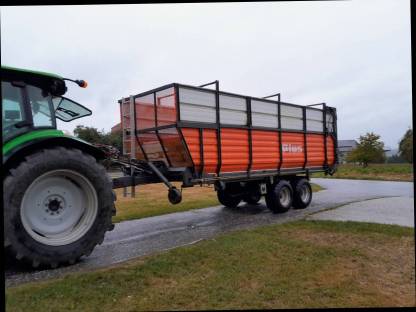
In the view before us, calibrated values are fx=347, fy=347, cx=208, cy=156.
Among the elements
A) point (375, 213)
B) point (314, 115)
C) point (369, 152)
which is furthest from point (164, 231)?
point (369, 152)

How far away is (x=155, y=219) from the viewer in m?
8.40

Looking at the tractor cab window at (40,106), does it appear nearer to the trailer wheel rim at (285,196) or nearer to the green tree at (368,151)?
the trailer wheel rim at (285,196)

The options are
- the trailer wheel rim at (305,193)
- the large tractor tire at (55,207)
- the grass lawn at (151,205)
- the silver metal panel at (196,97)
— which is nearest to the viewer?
the large tractor tire at (55,207)

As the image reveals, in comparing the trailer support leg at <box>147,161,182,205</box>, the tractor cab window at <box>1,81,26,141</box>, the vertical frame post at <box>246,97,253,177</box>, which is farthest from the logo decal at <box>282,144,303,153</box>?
the tractor cab window at <box>1,81,26,141</box>

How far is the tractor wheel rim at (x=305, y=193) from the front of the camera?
9.94m

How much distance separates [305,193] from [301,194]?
303 millimetres

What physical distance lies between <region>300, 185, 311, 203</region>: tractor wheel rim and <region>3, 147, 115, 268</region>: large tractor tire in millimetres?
6444

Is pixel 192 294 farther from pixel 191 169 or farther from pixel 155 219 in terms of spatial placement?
pixel 155 219

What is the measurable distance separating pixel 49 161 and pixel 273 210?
20.3 feet

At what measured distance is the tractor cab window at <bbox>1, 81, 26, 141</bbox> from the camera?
4.45 metres

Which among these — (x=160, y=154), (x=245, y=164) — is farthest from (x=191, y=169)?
(x=245, y=164)

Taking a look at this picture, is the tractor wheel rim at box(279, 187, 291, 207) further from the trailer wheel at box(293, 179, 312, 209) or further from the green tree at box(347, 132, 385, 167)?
the green tree at box(347, 132, 385, 167)

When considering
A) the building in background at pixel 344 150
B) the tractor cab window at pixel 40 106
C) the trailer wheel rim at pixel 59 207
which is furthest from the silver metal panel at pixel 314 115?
the tractor cab window at pixel 40 106

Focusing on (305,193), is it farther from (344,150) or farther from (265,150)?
(344,150)
